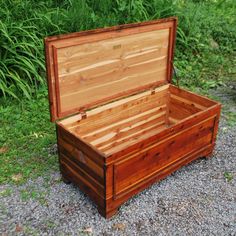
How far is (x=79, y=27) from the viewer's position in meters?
4.75

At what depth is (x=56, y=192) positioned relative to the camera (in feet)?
9.64

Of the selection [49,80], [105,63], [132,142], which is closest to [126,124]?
[105,63]

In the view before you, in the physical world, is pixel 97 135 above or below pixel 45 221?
above

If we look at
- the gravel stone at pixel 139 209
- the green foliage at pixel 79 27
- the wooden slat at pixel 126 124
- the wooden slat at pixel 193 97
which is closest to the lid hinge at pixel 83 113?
the wooden slat at pixel 126 124

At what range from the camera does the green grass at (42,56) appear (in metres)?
3.48

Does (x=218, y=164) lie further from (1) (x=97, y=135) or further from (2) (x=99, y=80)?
(2) (x=99, y=80)

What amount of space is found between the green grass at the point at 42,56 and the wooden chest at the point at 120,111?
616mm

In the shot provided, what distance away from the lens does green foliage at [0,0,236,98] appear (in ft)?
14.0

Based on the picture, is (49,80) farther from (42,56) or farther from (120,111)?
(42,56)

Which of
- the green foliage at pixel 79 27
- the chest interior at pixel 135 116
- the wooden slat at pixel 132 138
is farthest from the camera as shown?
the green foliage at pixel 79 27

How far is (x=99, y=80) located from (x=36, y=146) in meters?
1.02

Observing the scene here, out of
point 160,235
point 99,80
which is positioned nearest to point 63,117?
point 99,80

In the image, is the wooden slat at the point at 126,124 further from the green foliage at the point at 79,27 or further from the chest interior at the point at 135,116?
the green foliage at the point at 79,27

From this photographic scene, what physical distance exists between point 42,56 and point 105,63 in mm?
1748
